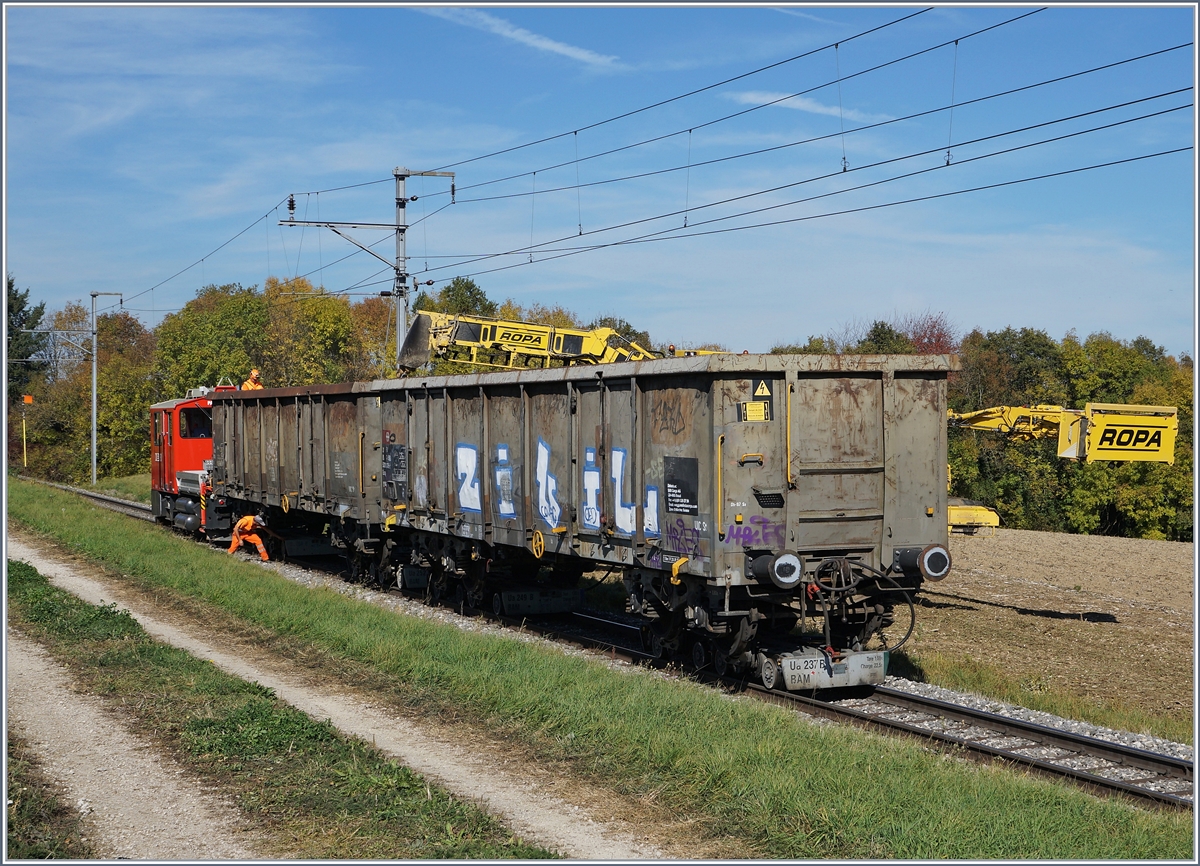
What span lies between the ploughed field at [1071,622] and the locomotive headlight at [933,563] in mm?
1963

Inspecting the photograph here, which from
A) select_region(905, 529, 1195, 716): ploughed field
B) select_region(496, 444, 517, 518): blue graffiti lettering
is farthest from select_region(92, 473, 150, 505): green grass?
select_region(905, 529, 1195, 716): ploughed field

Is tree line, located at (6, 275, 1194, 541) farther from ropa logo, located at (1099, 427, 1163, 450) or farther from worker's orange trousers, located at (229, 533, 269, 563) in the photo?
ropa logo, located at (1099, 427, 1163, 450)

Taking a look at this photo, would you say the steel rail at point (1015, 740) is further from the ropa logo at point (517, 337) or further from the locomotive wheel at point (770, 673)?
the ropa logo at point (517, 337)

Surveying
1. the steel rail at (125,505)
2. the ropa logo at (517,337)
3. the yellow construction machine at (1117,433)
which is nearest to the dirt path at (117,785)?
the ropa logo at (517,337)

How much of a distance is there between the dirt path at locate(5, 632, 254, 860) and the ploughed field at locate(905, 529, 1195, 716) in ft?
28.5

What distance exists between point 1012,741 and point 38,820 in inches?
310

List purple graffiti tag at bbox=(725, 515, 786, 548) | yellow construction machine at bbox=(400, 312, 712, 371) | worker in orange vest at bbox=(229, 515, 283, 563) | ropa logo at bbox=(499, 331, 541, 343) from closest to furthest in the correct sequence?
1. purple graffiti tag at bbox=(725, 515, 786, 548)
2. yellow construction machine at bbox=(400, 312, 712, 371)
3. ropa logo at bbox=(499, 331, 541, 343)
4. worker in orange vest at bbox=(229, 515, 283, 563)

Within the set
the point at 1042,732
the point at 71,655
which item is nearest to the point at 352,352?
the point at 71,655

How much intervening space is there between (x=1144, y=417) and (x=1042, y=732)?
11159 mm

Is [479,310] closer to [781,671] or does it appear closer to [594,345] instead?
[594,345]

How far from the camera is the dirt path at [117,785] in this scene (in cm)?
674

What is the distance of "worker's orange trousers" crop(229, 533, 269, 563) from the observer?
78.4 feet

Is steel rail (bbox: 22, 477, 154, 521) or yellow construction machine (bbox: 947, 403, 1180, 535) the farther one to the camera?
steel rail (bbox: 22, 477, 154, 521)

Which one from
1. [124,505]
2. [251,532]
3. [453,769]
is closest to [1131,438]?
[453,769]
